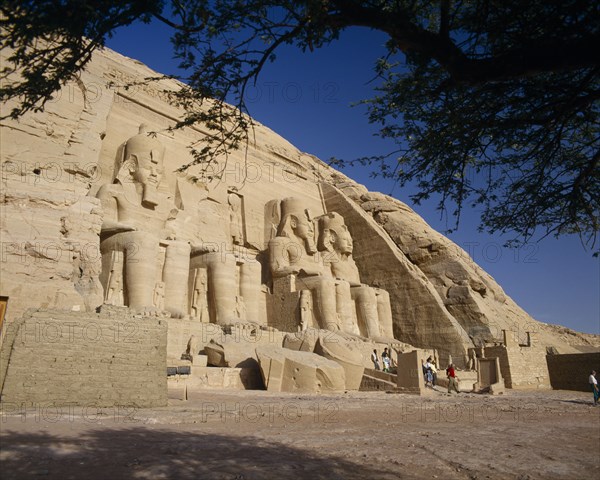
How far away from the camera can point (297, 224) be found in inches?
608

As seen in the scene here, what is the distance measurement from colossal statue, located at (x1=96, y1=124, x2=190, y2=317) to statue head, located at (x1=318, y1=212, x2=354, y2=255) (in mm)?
5165

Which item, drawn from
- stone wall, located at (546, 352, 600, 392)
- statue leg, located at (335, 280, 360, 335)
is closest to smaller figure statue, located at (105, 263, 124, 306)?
statue leg, located at (335, 280, 360, 335)

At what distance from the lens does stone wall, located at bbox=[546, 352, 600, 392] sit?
12750 mm

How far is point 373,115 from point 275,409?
11.3 ft

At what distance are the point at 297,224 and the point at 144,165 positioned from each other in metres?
5.09

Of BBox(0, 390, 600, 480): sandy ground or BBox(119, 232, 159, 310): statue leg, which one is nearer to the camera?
BBox(0, 390, 600, 480): sandy ground

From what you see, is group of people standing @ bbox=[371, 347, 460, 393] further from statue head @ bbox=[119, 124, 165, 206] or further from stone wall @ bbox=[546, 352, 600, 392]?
statue head @ bbox=[119, 124, 165, 206]

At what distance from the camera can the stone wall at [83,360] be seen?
15.5ft

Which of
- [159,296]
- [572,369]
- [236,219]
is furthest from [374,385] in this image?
[236,219]

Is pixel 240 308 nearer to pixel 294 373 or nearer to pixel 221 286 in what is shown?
pixel 221 286

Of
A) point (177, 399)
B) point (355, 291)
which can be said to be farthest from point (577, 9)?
point (355, 291)

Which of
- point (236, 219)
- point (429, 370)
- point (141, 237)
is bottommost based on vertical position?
point (429, 370)

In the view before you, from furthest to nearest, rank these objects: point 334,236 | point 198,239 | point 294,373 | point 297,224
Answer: point 334,236
point 297,224
point 198,239
point 294,373

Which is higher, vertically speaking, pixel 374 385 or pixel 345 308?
pixel 345 308
